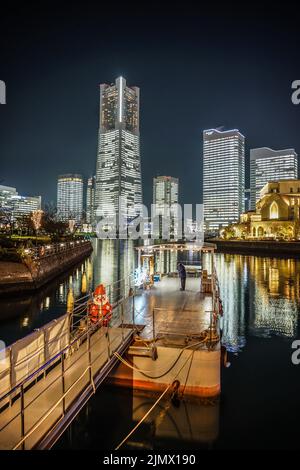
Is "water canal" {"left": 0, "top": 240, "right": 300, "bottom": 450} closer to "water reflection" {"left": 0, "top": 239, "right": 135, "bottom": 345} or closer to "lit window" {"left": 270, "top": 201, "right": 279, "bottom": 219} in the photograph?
"water reflection" {"left": 0, "top": 239, "right": 135, "bottom": 345}

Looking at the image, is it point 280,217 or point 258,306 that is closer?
point 258,306

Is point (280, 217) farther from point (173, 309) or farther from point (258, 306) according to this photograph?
point (173, 309)

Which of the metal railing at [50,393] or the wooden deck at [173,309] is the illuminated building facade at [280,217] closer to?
the wooden deck at [173,309]

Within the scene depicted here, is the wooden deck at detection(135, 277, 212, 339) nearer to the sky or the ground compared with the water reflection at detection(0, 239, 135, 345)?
nearer to the sky

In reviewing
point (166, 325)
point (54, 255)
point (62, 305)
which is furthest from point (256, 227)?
point (166, 325)

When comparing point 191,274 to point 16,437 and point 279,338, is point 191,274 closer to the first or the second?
point 279,338

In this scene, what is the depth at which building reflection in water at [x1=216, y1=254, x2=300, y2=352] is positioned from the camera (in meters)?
16.8

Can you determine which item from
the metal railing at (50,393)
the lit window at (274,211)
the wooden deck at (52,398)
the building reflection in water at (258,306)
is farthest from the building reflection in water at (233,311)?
the lit window at (274,211)

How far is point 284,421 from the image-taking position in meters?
8.94

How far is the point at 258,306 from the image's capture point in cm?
2277

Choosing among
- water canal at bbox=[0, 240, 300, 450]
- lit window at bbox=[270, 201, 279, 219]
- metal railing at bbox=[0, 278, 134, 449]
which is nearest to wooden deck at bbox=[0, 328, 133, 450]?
metal railing at bbox=[0, 278, 134, 449]

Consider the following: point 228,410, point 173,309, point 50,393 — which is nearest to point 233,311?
point 173,309

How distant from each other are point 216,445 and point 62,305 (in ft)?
52.0
